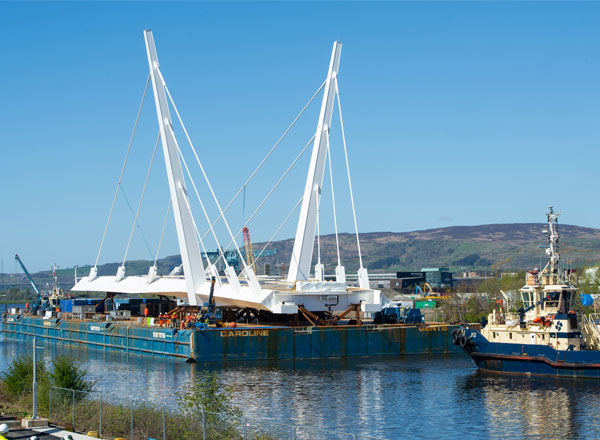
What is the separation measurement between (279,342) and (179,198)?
16.9 meters

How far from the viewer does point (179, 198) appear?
247 ft

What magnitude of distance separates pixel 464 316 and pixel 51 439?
80439mm

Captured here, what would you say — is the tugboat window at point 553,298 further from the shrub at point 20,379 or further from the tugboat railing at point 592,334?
the shrub at point 20,379

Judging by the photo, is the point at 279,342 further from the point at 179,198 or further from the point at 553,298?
the point at 553,298

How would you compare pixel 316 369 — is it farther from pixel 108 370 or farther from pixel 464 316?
pixel 464 316

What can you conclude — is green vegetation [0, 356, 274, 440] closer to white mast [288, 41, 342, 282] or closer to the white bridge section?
the white bridge section

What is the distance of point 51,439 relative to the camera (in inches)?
1139

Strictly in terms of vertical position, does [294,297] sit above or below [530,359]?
above

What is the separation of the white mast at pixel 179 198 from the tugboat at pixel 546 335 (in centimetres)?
2761

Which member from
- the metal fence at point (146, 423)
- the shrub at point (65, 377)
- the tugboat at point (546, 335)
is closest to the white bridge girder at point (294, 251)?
the tugboat at point (546, 335)

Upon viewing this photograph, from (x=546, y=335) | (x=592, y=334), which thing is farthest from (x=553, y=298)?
(x=592, y=334)

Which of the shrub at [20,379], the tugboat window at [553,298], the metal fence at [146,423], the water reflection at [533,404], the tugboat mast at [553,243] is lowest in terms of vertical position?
the water reflection at [533,404]

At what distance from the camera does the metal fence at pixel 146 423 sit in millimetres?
A: 27336

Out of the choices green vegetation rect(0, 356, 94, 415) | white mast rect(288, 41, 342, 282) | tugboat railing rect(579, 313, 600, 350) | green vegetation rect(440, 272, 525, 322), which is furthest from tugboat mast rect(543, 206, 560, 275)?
green vegetation rect(440, 272, 525, 322)
